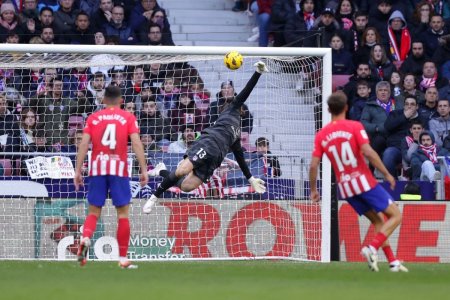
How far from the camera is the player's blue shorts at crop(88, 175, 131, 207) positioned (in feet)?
44.7

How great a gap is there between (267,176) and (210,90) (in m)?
1.77

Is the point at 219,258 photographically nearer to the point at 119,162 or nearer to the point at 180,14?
the point at 119,162

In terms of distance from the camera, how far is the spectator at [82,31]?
21828 millimetres

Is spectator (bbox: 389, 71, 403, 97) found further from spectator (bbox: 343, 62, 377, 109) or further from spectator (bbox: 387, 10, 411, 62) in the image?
spectator (bbox: 387, 10, 411, 62)

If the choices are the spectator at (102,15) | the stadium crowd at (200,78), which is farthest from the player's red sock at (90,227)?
the spectator at (102,15)

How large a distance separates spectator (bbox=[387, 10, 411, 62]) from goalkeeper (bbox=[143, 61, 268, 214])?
25.1ft

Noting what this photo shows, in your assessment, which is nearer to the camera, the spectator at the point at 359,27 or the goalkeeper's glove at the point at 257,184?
the goalkeeper's glove at the point at 257,184

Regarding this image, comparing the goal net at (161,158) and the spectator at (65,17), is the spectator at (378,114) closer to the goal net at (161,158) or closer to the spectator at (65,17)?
the goal net at (161,158)

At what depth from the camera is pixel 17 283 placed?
38.6 feet

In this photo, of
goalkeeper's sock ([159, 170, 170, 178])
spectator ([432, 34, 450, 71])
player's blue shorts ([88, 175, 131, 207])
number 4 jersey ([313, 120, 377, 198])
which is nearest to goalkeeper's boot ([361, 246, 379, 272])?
number 4 jersey ([313, 120, 377, 198])

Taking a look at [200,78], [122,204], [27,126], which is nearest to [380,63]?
[200,78]

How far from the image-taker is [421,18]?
24.6m

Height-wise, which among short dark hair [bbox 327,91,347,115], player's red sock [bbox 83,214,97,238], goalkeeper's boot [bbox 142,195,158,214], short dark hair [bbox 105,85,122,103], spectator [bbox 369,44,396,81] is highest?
spectator [bbox 369,44,396,81]

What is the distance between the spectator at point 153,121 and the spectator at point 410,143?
452 centimetres
